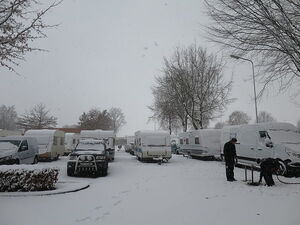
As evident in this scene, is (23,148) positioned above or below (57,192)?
above

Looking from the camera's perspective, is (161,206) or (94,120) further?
(94,120)

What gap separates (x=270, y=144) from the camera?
50.7 ft

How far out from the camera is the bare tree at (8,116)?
370ft

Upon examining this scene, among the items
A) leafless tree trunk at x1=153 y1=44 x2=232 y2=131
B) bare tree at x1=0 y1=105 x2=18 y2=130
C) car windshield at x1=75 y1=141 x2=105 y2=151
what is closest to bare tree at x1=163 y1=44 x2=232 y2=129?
leafless tree trunk at x1=153 y1=44 x2=232 y2=131

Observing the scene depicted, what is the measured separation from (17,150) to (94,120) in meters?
65.1

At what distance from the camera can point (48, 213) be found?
23.7ft

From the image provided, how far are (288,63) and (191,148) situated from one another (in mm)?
16441

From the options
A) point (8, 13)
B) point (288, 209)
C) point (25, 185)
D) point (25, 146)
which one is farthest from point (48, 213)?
point (25, 146)

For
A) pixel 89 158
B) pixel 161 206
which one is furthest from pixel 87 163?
pixel 161 206

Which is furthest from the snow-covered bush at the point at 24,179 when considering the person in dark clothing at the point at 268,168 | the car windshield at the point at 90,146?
the person in dark clothing at the point at 268,168

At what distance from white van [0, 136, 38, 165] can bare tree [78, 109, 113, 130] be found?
5996 centimetres

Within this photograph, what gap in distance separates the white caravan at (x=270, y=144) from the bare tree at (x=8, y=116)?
10781 centimetres

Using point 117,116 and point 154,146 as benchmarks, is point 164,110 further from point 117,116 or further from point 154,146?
point 117,116

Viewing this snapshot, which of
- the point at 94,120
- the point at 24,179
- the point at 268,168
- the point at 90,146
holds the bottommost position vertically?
the point at 24,179
